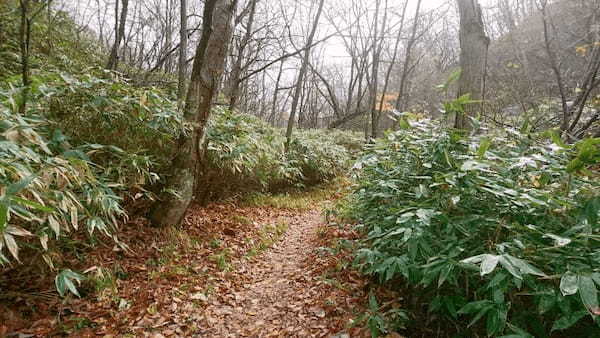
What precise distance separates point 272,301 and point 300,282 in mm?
394

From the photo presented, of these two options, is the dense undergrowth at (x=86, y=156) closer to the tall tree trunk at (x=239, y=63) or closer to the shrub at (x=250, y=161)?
the shrub at (x=250, y=161)

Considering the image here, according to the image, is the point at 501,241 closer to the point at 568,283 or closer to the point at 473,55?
the point at 568,283

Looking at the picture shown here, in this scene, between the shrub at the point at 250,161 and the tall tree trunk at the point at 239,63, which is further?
the tall tree trunk at the point at 239,63

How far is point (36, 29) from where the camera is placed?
7.20 metres

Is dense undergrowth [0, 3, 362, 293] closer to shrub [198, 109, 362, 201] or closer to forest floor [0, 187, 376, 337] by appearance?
shrub [198, 109, 362, 201]

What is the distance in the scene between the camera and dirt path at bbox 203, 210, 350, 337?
8.52 feet

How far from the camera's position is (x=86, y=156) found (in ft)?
7.47

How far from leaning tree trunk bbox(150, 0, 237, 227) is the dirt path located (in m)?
1.16

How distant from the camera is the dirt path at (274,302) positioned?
2598 millimetres

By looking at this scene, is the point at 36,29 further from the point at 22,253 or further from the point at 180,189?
the point at 22,253

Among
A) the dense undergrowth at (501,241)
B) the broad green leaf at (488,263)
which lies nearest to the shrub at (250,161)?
the dense undergrowth at (501,241)

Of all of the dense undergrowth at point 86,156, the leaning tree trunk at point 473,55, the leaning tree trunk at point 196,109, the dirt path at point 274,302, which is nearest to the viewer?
the dense undergrowth at point 86,156

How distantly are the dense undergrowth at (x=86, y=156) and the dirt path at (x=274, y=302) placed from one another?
4.23 ft

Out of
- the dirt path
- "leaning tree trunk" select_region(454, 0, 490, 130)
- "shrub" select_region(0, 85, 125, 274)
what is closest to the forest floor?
the dirt path
